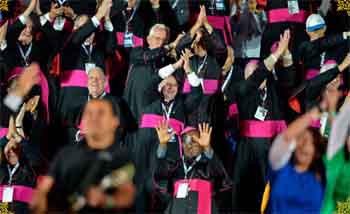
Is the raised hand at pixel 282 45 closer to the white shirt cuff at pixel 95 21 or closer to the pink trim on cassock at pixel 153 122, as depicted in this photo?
the pink trim on cassock at pixel 153 122

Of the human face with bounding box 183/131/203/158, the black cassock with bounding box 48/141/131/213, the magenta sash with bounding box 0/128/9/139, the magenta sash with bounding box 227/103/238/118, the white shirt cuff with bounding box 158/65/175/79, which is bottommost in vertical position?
the human face with bounding box 183/131/203/158

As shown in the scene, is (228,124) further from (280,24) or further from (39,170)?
(39,170)

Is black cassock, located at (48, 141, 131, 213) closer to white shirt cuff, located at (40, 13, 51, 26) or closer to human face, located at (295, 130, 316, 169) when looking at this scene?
human face, located at (295, 130, 316, 169)

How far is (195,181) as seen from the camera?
6.88m

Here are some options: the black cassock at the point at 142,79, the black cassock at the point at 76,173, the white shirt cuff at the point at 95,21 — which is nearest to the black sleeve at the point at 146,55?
the black cassock at the point at 142,79

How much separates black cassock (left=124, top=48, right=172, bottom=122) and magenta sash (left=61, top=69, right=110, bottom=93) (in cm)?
20

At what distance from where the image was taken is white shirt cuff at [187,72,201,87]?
7.10 meters

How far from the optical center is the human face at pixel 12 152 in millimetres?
6800

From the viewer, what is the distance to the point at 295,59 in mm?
7277

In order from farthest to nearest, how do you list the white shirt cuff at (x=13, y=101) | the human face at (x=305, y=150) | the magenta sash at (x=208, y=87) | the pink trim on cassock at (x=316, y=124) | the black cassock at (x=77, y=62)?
the magenta sash at (x=208, y=87), the black cassock at (x=77, y=62), the white shirt cuff at (x=13, y=101), the pink trim on cassock at (x=316, y=124), the human face at (x=305, y=150)

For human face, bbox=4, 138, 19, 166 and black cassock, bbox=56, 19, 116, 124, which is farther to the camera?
black cassock, bbox=56, 19, 116, 124

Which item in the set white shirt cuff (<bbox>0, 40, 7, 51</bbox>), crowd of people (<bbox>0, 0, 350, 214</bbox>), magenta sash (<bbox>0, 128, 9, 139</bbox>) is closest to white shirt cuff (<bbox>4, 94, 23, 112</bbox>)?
crowd of people (<bbox>0, 0, 350, 214</bbox>)

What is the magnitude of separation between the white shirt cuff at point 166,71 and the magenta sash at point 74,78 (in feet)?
1.25

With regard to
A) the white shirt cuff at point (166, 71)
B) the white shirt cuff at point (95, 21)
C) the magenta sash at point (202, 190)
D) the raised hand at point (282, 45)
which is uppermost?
the white shirt cuff at point (95, 21)
